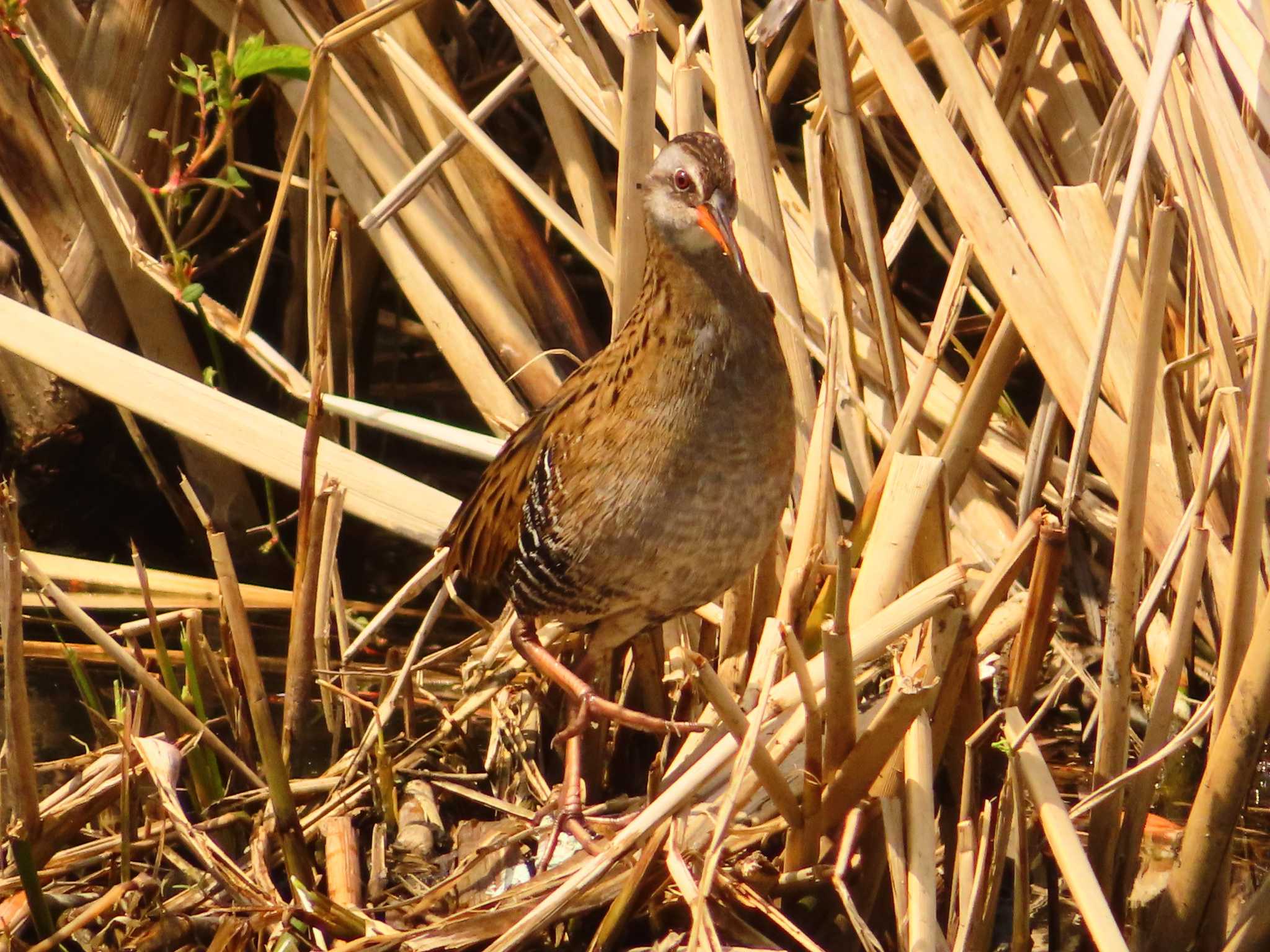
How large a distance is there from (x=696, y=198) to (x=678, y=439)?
1.26ft

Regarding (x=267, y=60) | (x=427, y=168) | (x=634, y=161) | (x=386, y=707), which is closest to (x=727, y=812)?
(x=386, y=707)

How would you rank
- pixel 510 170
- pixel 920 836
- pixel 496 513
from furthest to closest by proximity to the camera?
1. pixel 510 170
2. pixel 496 513
3. pixel 920 836

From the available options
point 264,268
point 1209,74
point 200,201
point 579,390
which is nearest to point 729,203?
point 579,390

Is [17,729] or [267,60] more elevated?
[267,60]

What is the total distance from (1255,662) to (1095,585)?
1.20 meters

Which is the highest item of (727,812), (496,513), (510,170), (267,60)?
(267,60)

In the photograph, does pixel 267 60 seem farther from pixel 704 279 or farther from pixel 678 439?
pixel 678 439

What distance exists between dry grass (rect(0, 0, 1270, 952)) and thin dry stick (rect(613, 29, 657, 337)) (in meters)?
0.01

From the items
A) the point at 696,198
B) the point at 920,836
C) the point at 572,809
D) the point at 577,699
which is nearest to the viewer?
the point at 920,836

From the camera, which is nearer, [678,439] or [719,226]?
[719,226]

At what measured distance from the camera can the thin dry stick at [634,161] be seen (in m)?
2.46

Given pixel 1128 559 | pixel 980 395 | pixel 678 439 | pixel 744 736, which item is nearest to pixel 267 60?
pixel 678 439

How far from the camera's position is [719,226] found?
229 centimetres

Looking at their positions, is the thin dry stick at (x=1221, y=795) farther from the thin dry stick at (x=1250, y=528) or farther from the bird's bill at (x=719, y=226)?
Result: the bird's bill at (x=719, y=226)
